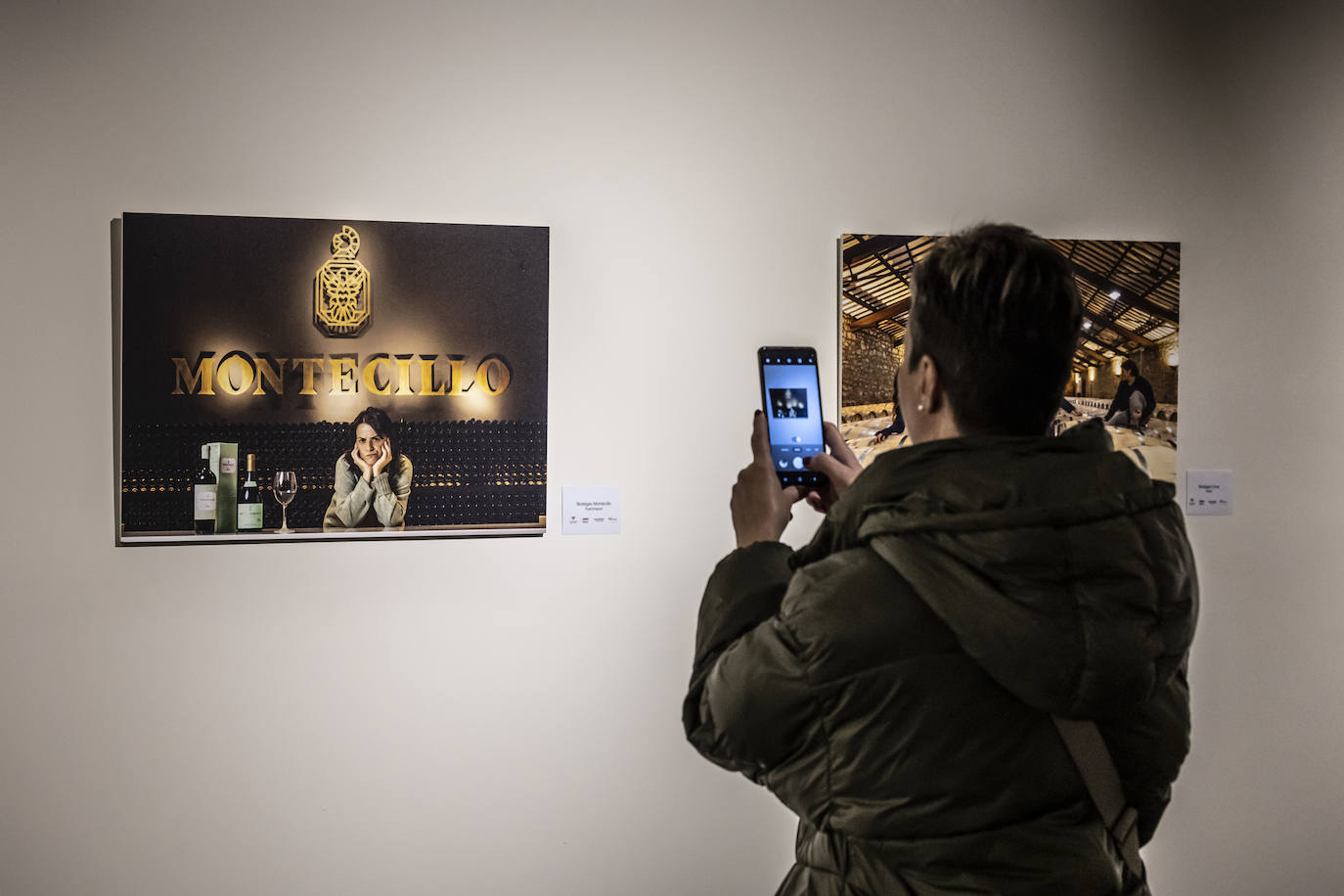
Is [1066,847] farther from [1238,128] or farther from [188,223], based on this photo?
[1238,128]

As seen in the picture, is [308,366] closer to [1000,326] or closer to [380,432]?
[380,432]

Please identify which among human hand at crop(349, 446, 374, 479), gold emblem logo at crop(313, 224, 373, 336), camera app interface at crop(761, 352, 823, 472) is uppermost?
gold emblem logo at crop(313, 224, 373, 336)

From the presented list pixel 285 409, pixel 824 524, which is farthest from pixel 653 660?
pixel 824 524

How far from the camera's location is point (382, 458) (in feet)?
6.52

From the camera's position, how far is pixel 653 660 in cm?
214

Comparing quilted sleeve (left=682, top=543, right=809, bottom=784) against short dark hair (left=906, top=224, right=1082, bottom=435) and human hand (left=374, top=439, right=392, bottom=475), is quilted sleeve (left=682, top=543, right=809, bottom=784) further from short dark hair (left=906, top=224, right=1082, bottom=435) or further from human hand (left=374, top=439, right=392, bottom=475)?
human hand (left=374, top=439, right=392, bottom=475)

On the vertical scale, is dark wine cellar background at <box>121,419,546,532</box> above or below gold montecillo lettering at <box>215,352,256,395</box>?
below

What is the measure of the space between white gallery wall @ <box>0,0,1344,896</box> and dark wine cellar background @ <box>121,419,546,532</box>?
0.07 metres

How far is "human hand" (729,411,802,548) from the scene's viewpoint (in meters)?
1.25

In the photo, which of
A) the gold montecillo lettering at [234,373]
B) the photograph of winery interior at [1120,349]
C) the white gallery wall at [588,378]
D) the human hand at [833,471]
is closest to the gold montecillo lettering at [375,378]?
the gold montecillo lettering at [234,373]

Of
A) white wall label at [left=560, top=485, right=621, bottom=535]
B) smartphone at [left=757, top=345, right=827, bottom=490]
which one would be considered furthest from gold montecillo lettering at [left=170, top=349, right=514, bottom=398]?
smartphone at [left=757, top=345, right=827, bottom=490]

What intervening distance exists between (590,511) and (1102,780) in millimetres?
1269

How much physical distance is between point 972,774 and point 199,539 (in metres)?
1.58

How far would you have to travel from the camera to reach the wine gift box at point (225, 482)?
1927 millimetres
